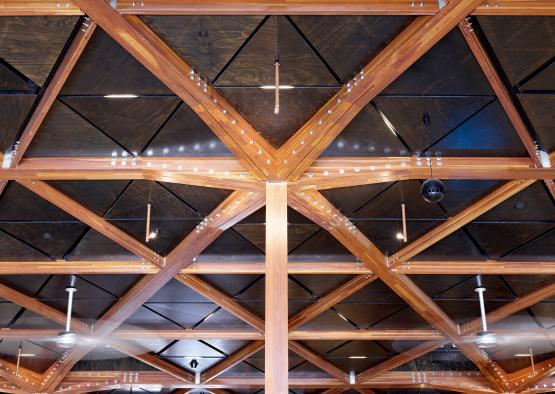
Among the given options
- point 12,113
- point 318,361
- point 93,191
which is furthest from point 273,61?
point 318,361

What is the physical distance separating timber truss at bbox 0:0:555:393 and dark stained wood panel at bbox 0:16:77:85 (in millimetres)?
201

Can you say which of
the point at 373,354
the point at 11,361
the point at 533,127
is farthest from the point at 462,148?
the point at 11,361

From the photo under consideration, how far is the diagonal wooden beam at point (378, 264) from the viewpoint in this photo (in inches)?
547

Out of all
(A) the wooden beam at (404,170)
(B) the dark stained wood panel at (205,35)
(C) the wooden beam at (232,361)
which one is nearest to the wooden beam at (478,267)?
(A) the wooden beam at (404,170)

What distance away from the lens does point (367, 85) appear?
10.6 meters

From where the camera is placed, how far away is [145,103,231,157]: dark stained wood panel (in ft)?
38.3

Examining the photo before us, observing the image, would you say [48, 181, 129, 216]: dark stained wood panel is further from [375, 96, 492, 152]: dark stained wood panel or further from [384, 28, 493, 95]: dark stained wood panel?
[384, 28, 493, 95]: dark stained wood panel

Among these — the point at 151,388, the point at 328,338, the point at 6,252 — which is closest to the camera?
the point at 6,252

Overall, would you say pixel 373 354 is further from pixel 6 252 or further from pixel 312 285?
pixel 6 252

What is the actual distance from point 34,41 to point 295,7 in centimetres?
391

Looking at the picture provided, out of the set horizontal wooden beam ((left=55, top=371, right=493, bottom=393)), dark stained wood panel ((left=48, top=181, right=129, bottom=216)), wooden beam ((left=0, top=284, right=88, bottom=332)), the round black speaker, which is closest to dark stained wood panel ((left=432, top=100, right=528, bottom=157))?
the round black speaker

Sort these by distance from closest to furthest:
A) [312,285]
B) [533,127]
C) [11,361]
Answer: [533,127]
[312,285]
[11,361]

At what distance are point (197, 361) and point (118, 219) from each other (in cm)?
1250

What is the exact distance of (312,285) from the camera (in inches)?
736
